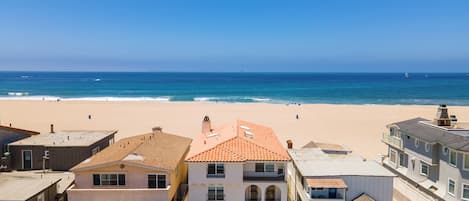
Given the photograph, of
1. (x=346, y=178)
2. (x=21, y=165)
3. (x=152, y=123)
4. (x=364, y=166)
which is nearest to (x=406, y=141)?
(x=364, y=166)

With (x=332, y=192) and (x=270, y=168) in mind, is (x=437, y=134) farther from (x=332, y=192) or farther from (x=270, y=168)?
(x=270, y=168)

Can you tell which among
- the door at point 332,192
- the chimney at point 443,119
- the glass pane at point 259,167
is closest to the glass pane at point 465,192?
the chimney at point 443,119

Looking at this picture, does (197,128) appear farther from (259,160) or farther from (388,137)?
(259,160)

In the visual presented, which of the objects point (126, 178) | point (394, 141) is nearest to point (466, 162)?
point (394, 141)

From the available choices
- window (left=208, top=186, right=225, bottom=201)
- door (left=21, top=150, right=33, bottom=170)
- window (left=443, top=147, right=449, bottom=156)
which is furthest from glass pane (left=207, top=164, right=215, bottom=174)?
window (left=443, top=147, right=449, bottom=156)

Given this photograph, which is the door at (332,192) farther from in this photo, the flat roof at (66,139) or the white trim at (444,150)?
the flat roof at (66,139)

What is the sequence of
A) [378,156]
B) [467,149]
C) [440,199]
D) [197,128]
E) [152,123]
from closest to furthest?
[467,149] < [440,199] < [378,156] < [197,128] < [152,123]
